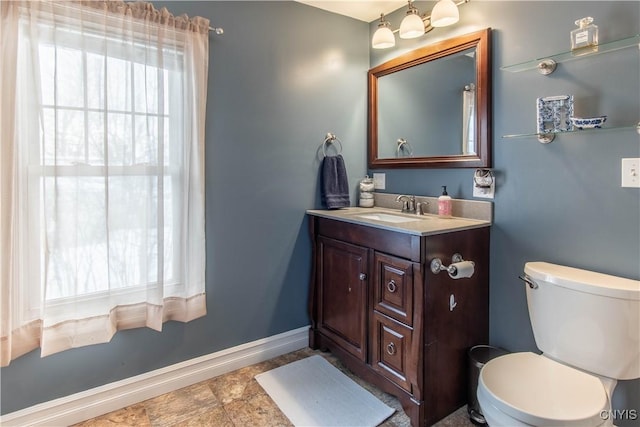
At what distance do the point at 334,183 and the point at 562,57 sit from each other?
133 cm

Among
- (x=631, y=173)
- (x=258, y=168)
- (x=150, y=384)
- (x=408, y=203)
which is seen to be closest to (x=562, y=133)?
(x=631, y=173)

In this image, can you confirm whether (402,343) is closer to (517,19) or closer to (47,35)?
(517,19)

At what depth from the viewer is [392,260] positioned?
1731 mm

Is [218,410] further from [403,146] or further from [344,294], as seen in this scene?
[403,146]

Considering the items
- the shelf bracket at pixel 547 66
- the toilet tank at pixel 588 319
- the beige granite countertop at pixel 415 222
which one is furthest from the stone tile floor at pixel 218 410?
the shelf bracket at pixel 547 66

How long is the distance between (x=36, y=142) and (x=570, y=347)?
2276mm

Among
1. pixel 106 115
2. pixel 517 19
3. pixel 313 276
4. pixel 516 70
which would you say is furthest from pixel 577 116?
pixel 106 115

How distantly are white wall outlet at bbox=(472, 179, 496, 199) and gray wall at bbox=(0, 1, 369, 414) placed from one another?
864mm

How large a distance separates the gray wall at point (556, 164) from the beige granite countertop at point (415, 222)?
172 mm

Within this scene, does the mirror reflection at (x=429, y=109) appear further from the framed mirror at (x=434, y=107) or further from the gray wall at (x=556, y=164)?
the gray wall at (x=556, y=164)

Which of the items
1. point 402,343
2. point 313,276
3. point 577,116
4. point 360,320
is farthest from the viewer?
point 313,276

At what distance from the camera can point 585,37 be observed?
1450 millimetres

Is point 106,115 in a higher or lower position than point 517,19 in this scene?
lower

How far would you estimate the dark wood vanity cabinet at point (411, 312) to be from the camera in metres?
1.61
